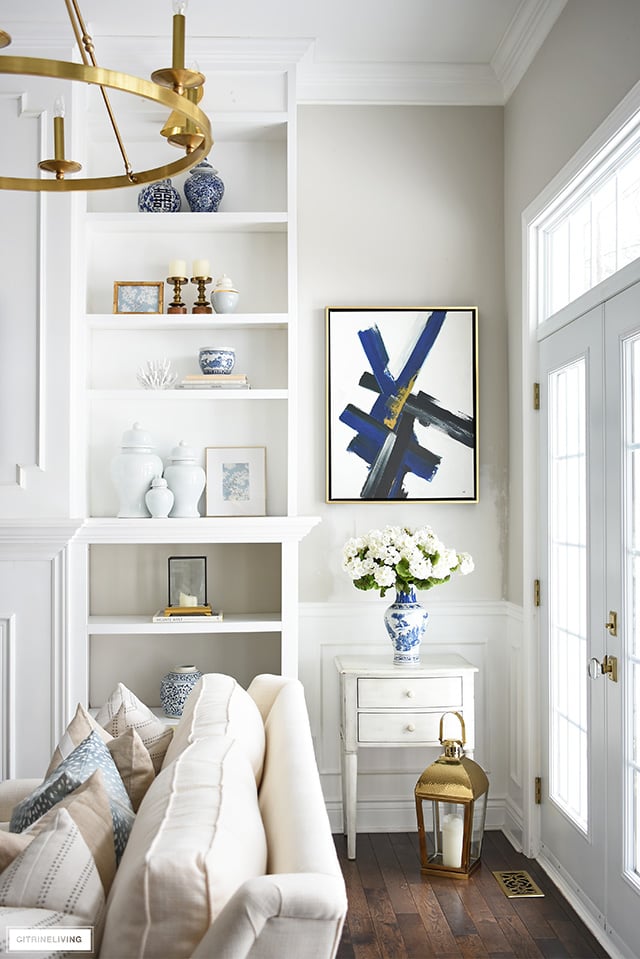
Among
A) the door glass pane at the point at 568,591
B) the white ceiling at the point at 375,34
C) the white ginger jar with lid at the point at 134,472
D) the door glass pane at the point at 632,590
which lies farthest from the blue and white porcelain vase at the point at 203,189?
the door glass pane at the point at 632,590

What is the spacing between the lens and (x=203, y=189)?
362 centimetres

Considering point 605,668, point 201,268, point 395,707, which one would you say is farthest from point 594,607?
point 201,268

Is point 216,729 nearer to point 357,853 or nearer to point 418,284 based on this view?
point 357,853

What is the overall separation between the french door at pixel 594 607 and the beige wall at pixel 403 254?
17.6 inches

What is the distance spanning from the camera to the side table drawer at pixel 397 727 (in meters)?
3.43

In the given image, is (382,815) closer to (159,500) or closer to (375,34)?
(159,500)

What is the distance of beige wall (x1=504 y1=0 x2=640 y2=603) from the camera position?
2.58 m

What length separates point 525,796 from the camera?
3510 millimetres

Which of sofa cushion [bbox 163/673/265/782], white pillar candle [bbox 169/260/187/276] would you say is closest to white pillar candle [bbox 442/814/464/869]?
sofa cushion [bbox 163/673/265/782]

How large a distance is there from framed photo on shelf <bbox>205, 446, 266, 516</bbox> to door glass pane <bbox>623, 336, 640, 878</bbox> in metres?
1.61

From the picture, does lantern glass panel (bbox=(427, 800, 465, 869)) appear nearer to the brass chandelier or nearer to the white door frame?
the white door frame

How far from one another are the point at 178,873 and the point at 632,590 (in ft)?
5.88

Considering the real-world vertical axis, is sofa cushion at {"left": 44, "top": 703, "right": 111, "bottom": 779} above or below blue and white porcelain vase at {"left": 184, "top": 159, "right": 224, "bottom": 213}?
below

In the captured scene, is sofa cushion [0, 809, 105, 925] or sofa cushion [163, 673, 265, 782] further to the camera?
sofa cushion [163, 673, 265, 782]
